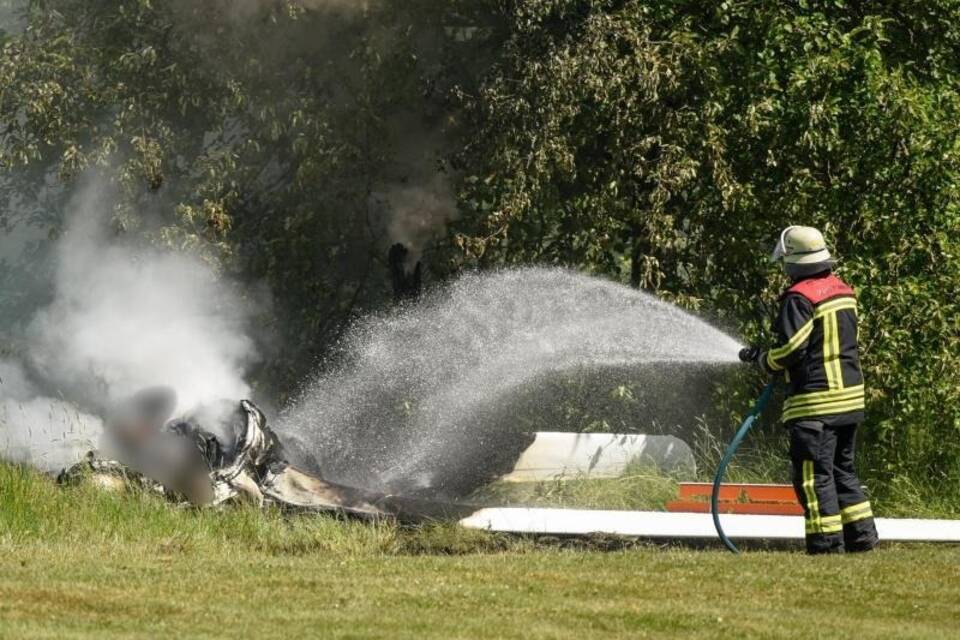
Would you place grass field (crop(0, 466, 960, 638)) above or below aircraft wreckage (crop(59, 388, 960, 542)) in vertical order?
below

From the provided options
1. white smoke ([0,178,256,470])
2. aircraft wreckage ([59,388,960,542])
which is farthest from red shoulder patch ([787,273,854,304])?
white smoke ([0,178,256,470])

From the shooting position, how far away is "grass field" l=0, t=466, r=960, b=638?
562cm

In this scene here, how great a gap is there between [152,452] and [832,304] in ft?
14.7

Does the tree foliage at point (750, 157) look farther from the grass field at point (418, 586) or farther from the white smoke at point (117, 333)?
the grass field at point (418, 586)

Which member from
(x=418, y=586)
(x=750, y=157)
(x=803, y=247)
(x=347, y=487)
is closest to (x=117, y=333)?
(x=347, y=487)

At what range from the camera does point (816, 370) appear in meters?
7.58

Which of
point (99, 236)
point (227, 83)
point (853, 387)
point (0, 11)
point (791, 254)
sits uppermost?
point (0, 11)

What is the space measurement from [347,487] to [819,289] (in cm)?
344

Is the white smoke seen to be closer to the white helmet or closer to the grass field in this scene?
the grass field

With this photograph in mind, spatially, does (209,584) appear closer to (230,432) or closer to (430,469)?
(230,432)

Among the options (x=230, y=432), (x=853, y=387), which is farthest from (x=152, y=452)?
(x=853, y=387)

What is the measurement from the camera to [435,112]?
12.7 meters

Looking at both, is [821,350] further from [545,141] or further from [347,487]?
[545,141]

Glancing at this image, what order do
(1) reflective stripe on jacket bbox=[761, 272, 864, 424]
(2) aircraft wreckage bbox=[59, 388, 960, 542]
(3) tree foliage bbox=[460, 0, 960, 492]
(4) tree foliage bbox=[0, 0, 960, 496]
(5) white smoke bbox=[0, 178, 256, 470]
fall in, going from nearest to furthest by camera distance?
(1) reflective stripe on jacket bbox=[761, 272, 864, 424] → (2) aircraft wreckage bbox=[59, 388, 960, 542] → (3) tree foliage bbox=[460, 0, 960, 492] → (4) tree foliage bbox=[0, 0, 960, 496] → (5) white smoke bbox=[0, 178, 256, 470]
